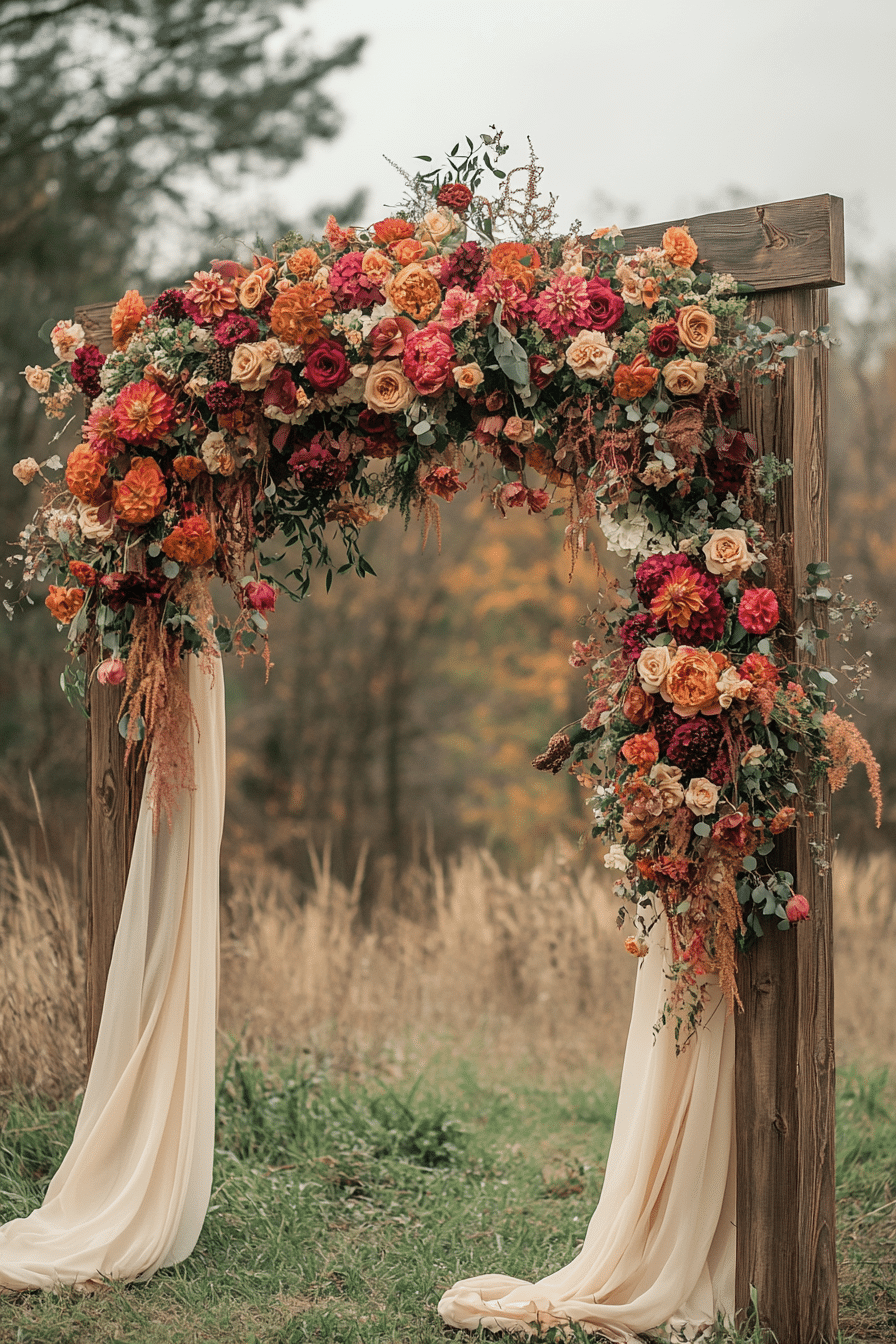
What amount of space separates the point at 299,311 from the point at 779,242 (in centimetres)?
124

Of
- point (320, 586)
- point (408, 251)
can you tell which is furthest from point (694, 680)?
point (320, 586)

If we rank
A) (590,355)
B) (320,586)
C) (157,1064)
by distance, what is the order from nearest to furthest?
(590,355)
(157,1064)
(320,586)

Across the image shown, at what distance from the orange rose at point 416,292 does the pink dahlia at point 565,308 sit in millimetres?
286

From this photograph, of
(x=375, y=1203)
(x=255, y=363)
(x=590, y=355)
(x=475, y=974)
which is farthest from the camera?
(x=475, y=974)

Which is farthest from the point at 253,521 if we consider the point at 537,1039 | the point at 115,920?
the point at 537,1039

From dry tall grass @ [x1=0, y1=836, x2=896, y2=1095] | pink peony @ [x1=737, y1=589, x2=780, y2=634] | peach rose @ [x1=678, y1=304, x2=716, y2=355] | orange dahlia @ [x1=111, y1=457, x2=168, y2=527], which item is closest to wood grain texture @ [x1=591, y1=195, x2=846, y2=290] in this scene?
peach rose @ [x1=678, y1=304, x2=716, y2=355]

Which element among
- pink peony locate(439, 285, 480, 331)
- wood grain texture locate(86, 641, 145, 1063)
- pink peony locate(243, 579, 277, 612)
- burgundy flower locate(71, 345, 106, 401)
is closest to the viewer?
pink peony locate(439, 285, 480, 331)

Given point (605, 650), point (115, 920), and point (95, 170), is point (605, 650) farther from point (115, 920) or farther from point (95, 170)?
point (95, 170)

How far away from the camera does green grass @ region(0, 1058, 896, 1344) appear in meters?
3.35

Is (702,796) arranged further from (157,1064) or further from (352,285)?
(157,1064)

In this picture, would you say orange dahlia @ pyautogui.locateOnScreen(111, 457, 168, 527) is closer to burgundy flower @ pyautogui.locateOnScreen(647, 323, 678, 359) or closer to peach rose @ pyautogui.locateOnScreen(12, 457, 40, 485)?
peach rose @ pyautogui.locateOnScreen(12, 457, 40, 485)

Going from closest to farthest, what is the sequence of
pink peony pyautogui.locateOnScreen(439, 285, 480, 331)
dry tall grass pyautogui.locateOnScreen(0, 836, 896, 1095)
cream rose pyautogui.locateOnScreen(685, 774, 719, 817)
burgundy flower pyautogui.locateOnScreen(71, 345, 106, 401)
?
cream rose pyautogui.locateOnScreen(685, 774, 719, 817) → pink peony pyautogui.locateOnScreen(439, 285, 480, 331) → burgundy flower pyautogui.locateOnScreen(71, 345, 106, 401) → dry tall grass pyautogui.locateOnScreen(0, 836, 896, 1095)

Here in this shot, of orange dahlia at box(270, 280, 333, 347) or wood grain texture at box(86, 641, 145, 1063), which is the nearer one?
orange dahlia at box(270, 280, 333, 347)

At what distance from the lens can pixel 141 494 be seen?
11.2 ft
